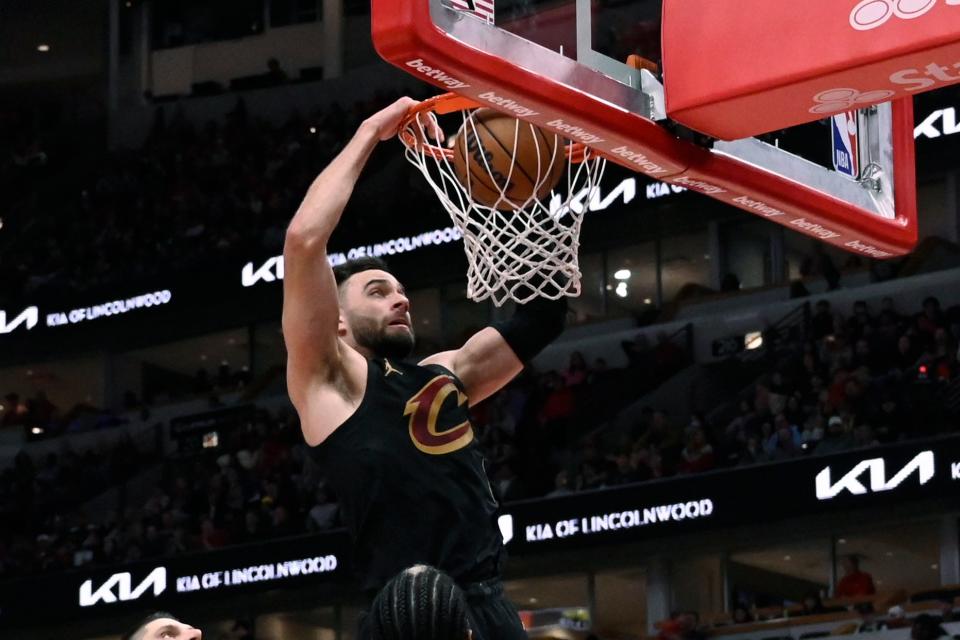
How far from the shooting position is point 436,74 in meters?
4.55

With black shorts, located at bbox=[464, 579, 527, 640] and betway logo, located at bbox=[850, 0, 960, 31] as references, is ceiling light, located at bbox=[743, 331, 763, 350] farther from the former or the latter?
black shorts, located at bbox=[464, 579, 527, 640]

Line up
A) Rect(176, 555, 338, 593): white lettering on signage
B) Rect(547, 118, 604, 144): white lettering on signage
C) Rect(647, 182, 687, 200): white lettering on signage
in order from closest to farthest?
Rect(547, 118, 604, 144): white lettering on signage < Rect(176, 555, 338, 593): white lettering on signage < Rect(647, 182, 687, 200): white lettering on signage

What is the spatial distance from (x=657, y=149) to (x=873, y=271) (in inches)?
501

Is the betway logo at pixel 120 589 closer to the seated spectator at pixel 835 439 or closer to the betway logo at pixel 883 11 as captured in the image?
the seated spectator at pixel 835 439

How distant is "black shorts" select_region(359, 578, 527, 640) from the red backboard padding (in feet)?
5.70

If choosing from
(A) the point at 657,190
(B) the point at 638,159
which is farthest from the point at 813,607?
(B) the point at 638,159

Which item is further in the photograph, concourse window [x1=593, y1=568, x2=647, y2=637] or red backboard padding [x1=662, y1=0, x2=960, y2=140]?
concourse window [x1=593, y1=568, x2=647, y2=637]

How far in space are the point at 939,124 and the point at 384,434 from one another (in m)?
12.8

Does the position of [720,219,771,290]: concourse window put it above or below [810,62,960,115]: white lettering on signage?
above

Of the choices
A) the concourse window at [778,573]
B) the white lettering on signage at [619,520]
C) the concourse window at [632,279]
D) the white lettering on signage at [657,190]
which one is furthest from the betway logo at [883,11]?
the concourse window at [632,279]

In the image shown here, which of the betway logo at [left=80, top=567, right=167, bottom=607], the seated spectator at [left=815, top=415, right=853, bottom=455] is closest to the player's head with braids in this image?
the seated spectator at [left=815, top=415, right=853, bottom=455]

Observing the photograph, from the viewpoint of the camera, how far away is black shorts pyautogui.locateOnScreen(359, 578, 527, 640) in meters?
3.98

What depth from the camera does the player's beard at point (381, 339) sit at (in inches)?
171

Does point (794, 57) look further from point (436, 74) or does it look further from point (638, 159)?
point (436, 74)
